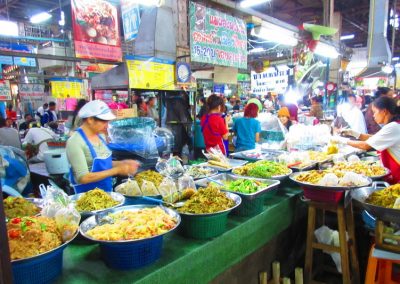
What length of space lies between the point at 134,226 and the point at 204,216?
1.58ft

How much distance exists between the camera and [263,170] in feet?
10.4

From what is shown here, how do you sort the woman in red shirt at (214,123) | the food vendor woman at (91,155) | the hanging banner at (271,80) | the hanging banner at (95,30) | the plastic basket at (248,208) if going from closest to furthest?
1. the plastic basket at (248,208)
2. the food vendor woman at (91,155)
3. the hanging banner at (95,30)
4. the woman in red shirt at (214,123)
5. the hanging banner at (271,80)

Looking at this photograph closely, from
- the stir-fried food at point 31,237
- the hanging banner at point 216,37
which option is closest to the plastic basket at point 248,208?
the stir-fried food at point 31,237

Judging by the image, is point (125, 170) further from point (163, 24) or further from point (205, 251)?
point (163, 24)

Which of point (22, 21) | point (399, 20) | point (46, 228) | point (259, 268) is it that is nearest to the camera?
point (46, 228)

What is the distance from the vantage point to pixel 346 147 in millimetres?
4961

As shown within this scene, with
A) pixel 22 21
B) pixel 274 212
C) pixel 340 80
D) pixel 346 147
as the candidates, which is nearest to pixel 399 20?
pixel 340 80

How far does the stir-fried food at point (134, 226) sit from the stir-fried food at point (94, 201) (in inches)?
7.1

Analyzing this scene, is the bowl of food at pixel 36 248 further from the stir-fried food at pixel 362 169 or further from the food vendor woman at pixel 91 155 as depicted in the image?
the stir-fried food at pixel 362 169

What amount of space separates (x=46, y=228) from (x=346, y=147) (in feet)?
15.2

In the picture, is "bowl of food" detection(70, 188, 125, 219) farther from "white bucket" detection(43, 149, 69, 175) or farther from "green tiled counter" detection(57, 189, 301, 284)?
"white bucket" detection(43, 149, 69, 175)

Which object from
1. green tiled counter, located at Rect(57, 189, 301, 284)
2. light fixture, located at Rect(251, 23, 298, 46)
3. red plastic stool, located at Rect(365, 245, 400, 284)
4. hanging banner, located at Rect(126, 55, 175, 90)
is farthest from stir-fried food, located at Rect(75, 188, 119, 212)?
light fixture, located at Rect(251, 23, 298, 46)

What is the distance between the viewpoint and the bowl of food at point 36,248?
55.7 inches

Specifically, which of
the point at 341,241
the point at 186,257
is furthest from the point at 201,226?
the point at 341,241
